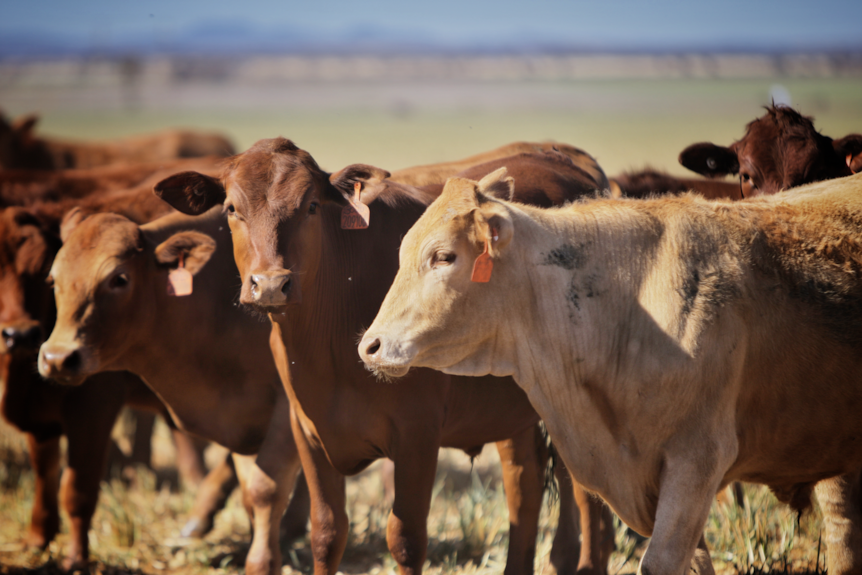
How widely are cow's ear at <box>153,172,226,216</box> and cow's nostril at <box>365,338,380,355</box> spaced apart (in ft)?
5.38

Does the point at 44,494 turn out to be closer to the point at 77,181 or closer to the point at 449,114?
the point at 77,181

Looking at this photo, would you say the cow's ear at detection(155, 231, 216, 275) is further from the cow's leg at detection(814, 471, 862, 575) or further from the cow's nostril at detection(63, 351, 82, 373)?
the cow's leg at detection(814, 471, 862, 575)

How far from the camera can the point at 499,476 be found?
7.70 meters

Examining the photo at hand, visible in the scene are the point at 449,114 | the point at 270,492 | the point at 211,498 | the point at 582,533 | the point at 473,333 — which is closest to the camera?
the point at 473,333

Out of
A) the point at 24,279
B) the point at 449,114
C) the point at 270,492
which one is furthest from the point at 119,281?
the point at 449,114

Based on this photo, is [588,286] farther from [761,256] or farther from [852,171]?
[852,171]

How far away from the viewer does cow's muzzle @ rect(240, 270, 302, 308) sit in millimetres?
3920

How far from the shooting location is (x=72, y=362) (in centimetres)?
495

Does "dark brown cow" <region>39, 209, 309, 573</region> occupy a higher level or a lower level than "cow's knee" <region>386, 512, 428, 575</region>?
higher

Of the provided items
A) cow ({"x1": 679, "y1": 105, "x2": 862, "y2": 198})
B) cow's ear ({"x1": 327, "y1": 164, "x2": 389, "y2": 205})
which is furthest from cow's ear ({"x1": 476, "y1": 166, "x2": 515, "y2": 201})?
cow ({"x1": 679, "y1": 105, "x2": 862, "y2": 198})

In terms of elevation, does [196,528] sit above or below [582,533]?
below

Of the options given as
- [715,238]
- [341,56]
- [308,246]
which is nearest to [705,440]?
[715,238]

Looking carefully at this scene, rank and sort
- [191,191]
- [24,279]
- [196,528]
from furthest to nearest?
[196,528] → [24,279] → [191,191]

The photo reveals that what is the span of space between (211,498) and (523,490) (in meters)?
2.86
